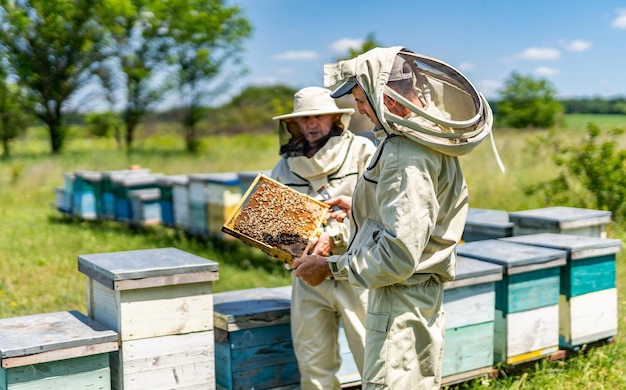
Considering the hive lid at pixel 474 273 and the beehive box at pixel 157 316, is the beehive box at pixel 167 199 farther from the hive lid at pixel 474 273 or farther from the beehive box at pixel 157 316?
the beehive box at pixel 157 316

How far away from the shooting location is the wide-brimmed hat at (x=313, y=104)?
3.67 m

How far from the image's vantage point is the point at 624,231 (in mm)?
8844

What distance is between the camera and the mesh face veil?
2.40m

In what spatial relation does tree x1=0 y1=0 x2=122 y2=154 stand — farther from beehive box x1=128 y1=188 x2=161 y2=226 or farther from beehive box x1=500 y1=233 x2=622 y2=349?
beehive box x1=500 y1=233 x2=622 y2=349

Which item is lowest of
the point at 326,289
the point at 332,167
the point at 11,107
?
the point at 326,289

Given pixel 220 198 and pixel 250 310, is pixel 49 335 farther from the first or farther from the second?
pixel 220 198

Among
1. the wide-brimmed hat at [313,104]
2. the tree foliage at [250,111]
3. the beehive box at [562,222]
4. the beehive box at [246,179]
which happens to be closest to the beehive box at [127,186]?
the beehive box at [246,179]

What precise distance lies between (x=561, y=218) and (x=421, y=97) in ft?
9.81

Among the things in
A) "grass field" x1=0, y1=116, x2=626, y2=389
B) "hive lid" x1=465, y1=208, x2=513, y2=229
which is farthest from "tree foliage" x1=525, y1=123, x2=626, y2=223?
"hive lid" x1=465, y1=208, x2=513, y2=229

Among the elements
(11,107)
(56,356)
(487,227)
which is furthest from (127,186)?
(11,107)

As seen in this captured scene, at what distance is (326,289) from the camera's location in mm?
3596

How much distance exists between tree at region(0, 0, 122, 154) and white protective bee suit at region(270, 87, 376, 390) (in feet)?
67.3

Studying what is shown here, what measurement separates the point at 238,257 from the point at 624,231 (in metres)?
4.84

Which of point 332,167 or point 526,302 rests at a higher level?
point 332,167
